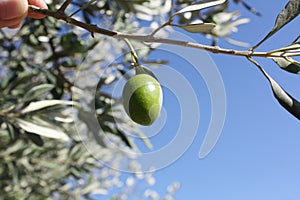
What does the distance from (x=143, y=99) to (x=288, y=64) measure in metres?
0.24

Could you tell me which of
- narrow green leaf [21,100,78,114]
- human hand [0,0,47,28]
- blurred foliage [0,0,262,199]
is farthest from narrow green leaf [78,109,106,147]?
human hand [0,0,47,28]

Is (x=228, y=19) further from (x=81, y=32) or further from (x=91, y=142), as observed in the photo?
(x=91, y=142)

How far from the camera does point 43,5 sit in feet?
3.68

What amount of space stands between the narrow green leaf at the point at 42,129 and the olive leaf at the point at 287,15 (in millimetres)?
1109

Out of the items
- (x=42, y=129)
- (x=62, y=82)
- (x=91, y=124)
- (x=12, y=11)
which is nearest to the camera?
(x=12, y=11)

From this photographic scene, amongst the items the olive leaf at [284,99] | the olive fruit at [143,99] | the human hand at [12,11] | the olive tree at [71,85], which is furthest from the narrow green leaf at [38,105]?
the olive leaf at [284,99]

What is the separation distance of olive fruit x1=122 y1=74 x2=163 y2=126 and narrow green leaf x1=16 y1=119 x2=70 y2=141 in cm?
100

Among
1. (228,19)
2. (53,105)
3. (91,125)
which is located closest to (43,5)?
(53,105)

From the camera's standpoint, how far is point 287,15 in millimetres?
773

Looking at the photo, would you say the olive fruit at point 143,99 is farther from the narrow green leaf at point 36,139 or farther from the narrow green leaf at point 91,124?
the narrow green leaf at point 91,124

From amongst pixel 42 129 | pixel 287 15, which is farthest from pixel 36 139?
pixel 287 15

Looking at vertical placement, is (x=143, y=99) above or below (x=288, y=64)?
below

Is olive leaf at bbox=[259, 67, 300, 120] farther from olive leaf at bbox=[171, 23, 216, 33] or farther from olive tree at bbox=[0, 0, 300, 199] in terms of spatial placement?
olive tree at bbox=[0, 0, 300, 199]

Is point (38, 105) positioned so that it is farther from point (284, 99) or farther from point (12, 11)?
point (284, 99)
